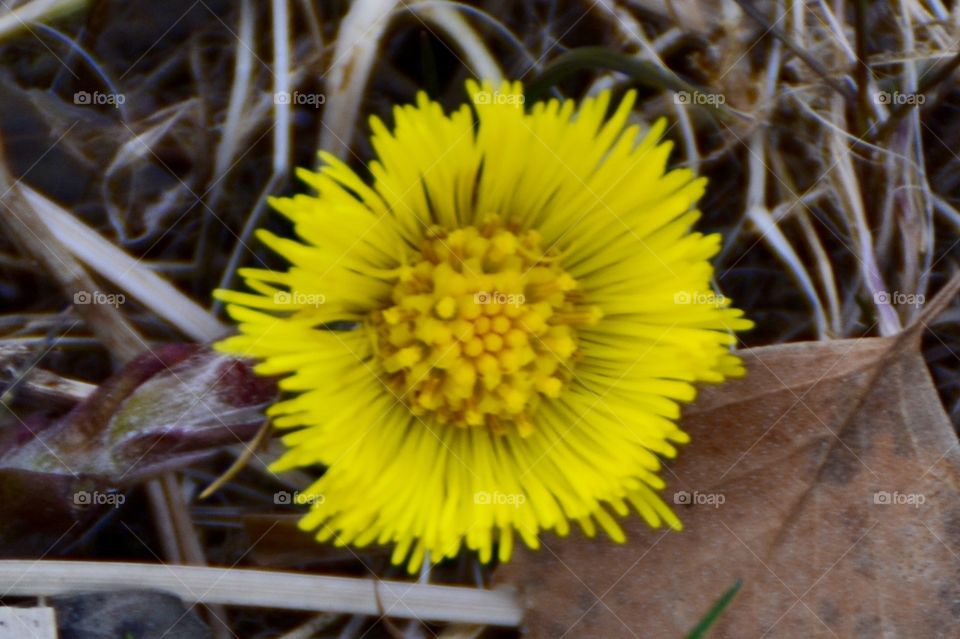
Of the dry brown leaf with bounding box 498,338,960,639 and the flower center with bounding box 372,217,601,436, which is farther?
the dry brown leaf with bounding box 498,338,960,639

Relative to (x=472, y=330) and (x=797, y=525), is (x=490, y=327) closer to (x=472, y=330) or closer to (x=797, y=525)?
(x=472, y=330)

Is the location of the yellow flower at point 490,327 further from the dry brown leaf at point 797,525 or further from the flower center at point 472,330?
the dry brown leaf at point 797,525

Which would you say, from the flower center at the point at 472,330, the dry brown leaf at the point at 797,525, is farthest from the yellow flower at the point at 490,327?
the dry brown leaf at the point at 797,525

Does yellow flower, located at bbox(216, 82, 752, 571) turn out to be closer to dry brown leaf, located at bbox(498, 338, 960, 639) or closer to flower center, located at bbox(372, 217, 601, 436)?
flower center, located at bbox(372, 217, 601, 436)

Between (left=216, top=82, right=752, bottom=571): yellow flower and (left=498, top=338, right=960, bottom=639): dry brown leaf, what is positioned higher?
(left=216, top=82, right=752, bottom=571): yellow flower

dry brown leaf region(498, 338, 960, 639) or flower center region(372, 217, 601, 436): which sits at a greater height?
flower center region(372, 217, 601, 436)

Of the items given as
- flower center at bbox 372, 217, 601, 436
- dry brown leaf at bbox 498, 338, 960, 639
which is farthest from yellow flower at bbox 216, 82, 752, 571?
dry brown leaf at bbox 498, 338, 960, 639
